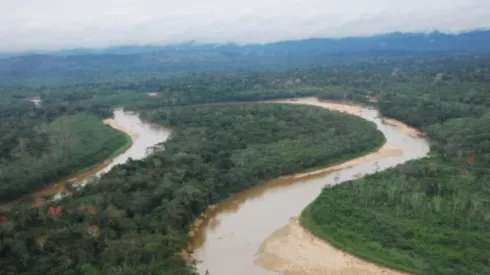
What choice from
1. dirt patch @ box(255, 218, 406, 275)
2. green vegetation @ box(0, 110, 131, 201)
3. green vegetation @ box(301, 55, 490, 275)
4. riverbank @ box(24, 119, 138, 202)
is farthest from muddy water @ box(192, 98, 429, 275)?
green vegetation @ box(0, 110, 131, 201)

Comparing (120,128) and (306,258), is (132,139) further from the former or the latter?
(306,258)

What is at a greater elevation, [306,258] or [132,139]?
[132,139]

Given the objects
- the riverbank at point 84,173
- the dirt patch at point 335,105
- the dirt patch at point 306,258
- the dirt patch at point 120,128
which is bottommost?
the dirt patch at point 306,258

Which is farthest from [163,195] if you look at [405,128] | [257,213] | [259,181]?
[405,128]

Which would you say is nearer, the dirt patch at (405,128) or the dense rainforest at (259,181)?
the dense rainforest at (259,181)

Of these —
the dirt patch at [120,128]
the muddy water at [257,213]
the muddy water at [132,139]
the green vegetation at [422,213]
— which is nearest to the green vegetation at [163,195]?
the muddy water at [257,213]

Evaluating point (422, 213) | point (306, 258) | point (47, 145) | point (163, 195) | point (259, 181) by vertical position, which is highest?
point (47, 145)

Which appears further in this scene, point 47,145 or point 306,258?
point 47,145

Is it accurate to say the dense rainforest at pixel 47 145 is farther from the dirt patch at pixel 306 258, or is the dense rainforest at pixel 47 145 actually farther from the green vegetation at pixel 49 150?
the dirt patch at pixel 306 258
